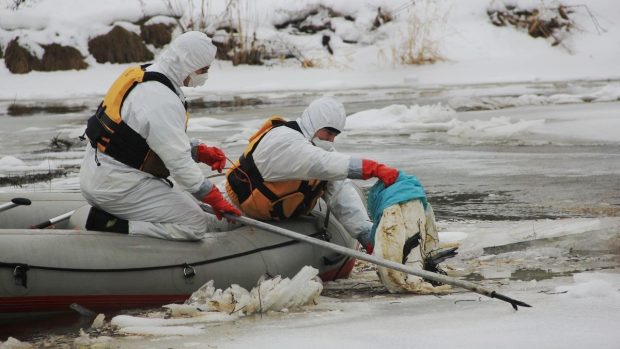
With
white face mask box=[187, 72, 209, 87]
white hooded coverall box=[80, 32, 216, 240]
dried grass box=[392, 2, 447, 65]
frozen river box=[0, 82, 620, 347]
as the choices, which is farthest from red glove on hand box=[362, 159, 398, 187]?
dried grass box=[392, 2, 447, 65]

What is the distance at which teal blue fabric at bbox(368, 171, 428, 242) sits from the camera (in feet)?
17.8

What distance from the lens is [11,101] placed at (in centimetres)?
1656

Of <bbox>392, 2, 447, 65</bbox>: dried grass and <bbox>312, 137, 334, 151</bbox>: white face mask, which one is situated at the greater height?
<bbox>312, 137, 334, 151</bbox>: white face mask

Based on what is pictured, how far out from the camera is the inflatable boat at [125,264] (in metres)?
4.88

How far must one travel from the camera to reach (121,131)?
16.8ft

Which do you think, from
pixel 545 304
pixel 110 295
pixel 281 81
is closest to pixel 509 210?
pixel 545 304

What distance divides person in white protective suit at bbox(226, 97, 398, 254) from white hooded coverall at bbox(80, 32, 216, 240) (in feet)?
1.14

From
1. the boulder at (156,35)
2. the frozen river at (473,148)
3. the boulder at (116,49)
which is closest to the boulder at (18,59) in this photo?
the boulder at (116,49)

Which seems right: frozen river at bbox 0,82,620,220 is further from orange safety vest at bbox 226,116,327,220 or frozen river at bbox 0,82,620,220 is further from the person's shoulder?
the person's shoulder

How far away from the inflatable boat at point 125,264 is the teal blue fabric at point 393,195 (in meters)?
0.36

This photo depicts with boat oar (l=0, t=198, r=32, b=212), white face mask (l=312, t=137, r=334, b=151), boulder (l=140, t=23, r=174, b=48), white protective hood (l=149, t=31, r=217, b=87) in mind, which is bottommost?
boulder (l=140, t=23, r=174, b=48)

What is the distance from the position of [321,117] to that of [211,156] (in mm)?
822

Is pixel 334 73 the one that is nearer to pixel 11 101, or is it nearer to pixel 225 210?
pixel 11 101

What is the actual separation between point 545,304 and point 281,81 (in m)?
13.7
